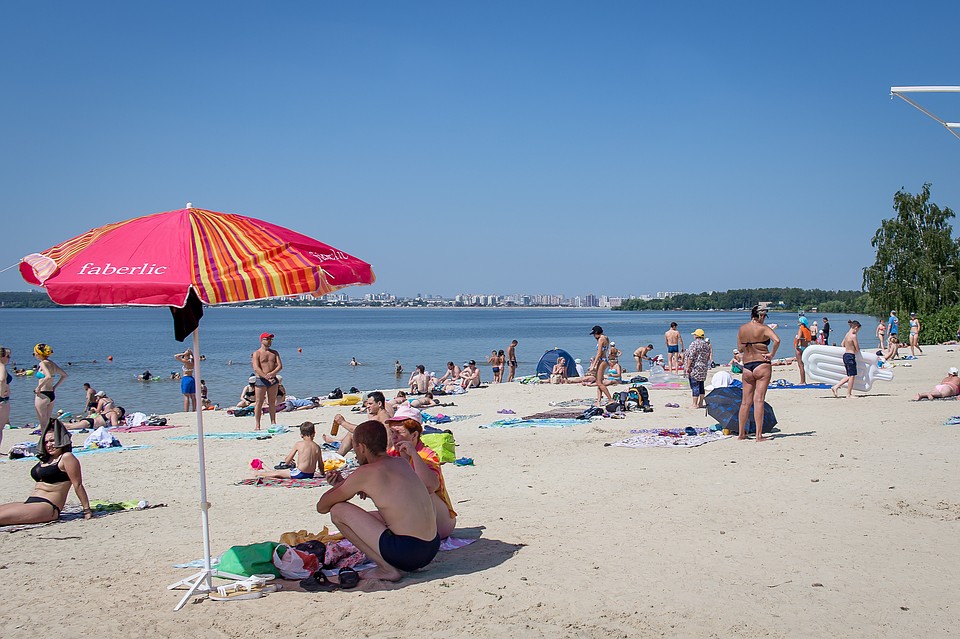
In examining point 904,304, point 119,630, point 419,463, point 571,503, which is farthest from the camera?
point 904,304

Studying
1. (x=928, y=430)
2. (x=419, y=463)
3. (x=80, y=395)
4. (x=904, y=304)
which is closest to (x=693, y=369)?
(x=928, y=430)

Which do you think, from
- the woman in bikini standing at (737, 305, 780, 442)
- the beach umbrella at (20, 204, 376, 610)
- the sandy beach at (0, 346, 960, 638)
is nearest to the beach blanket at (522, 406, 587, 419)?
the sandy beach at (0, 346, 960, 638)

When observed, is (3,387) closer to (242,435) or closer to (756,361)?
(242,435)

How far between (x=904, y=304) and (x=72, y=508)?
42.4 metres

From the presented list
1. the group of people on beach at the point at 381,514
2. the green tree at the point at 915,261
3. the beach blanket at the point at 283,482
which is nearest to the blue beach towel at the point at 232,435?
the beach blanket at the point at 283,482

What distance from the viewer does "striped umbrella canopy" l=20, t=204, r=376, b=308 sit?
163 inches

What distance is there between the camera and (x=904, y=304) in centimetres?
4078

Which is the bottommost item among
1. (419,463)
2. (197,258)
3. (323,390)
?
(323,390)

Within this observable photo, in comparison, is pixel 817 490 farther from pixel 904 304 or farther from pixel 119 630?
pixel 904 304

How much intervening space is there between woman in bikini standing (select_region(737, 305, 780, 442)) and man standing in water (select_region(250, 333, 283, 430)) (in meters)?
7.10

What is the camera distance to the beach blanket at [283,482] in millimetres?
8453

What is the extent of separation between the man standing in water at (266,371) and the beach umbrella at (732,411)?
680 cm

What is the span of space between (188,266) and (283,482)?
4.92 metres

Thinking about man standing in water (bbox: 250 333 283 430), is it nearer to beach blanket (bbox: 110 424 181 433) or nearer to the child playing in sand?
beach blanket (bbox: 110 424 181 433)
